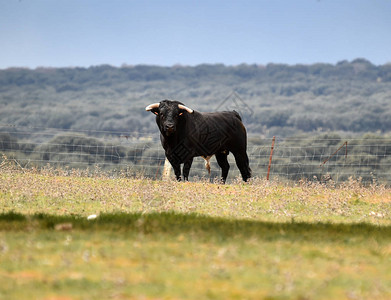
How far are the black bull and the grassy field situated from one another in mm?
5560

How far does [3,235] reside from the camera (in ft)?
23.0

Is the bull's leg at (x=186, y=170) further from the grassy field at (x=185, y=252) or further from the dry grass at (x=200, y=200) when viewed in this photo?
the grassy field at (x=185, y=252)

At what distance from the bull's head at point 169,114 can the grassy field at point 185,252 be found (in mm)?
5357

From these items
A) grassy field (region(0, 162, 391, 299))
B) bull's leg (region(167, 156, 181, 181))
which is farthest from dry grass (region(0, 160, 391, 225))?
bull's leg (region(167, 156, 181, 181))

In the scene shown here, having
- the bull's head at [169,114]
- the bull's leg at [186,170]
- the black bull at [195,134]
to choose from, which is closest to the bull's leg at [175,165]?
the black bull at [195,134]

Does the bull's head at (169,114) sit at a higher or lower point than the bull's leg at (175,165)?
higher

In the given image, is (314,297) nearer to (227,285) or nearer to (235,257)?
(227,285)

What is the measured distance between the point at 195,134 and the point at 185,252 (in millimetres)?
11558

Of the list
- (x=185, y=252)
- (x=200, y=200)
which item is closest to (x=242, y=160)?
(x=200, y=200)

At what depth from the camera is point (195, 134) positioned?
1762 cm

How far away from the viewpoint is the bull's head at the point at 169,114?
54.9 ft

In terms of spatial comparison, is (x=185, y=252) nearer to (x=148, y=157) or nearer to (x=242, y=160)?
(x=242, y=160)

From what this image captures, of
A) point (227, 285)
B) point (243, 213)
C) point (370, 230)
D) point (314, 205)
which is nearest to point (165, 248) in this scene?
point (227, 285)

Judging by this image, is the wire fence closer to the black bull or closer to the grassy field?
the black bull
